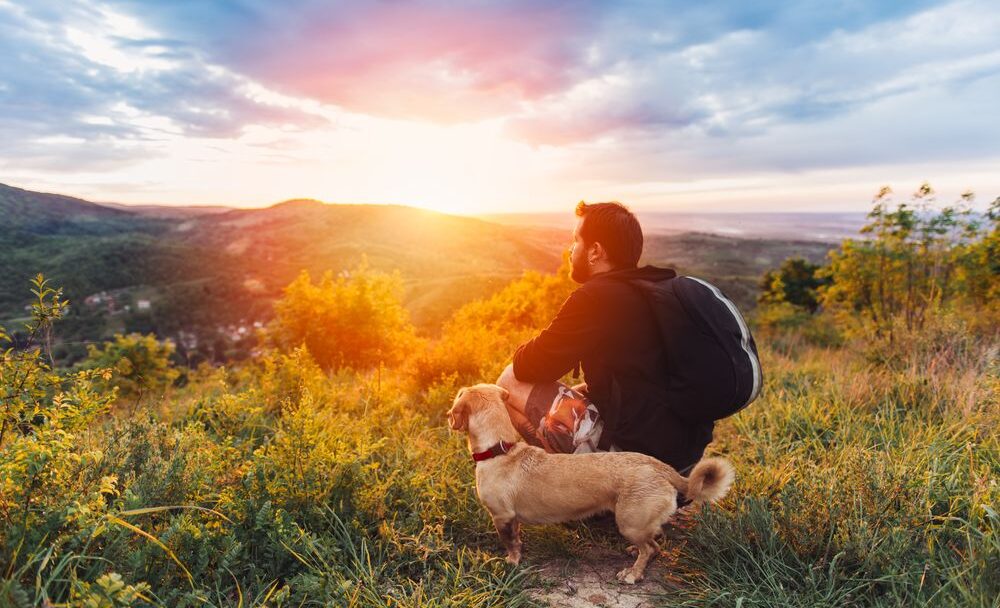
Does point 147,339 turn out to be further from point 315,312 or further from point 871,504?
point 871,504

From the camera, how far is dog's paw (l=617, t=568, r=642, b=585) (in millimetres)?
2855

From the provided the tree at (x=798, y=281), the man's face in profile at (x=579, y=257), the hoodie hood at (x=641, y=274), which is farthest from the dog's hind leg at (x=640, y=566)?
the tree at (x=798, y=281)

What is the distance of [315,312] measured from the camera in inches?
501

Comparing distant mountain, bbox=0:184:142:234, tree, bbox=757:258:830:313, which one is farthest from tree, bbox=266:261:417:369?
distant mountain, bbox=0:184:142:234

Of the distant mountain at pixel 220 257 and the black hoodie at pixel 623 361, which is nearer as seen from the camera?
the black hoodie at pixel 623 361

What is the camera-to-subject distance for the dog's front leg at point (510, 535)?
2.96 meters

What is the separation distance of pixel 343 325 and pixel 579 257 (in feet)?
34.8

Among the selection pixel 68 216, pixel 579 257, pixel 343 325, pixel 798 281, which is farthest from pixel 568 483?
pixel 68 216

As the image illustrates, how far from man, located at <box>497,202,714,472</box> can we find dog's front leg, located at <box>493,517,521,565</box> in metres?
0.61

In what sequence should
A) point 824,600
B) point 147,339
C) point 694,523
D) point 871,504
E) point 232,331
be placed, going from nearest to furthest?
point 824,600, point 871,504, point 694,523, point 147,339, point 232,331

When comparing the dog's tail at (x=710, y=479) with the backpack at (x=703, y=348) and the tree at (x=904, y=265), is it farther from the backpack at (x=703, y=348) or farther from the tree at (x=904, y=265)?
the tree at (x=904, y=265)

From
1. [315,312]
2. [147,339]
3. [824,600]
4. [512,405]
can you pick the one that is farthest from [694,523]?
[147,339]

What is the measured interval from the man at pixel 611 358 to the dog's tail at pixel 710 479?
0.42m

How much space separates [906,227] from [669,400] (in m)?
12.1
